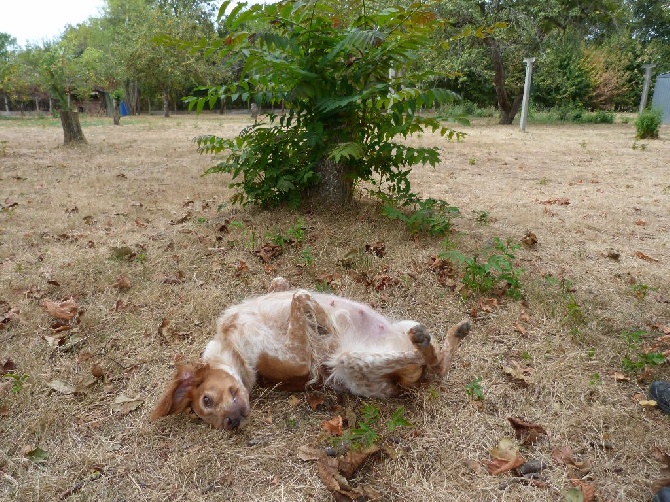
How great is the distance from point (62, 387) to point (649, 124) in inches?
637

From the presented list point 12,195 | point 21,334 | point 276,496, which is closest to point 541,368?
point 276,496

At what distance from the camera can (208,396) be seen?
7.55 ft

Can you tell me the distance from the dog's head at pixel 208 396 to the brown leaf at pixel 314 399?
393 mm

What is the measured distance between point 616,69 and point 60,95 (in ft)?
90.8

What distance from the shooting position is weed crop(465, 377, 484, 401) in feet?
8.55

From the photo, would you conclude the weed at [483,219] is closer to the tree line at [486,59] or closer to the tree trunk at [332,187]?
the tree trunk at [332,187]

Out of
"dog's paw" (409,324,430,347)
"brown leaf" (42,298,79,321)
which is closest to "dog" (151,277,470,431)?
"dog's paw" (409,324,430,347)

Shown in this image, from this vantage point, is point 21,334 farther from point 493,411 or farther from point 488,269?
point 488,269

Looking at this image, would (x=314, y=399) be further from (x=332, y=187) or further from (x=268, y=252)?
(x=332, y=187)

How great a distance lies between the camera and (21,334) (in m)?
3.22

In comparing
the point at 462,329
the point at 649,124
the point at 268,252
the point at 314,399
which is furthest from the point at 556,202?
the point at 649,124

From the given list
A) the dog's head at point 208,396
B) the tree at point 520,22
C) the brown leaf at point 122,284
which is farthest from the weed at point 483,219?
the tree at point 520,22

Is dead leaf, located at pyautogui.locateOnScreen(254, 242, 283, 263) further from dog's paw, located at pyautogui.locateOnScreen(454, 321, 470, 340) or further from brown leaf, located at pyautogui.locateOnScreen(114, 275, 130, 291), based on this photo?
dog's paw, located at pyautogui.locateOnScreen(454, 321, 470, 340)

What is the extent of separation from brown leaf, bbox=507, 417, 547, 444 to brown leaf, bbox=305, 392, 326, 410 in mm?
994
